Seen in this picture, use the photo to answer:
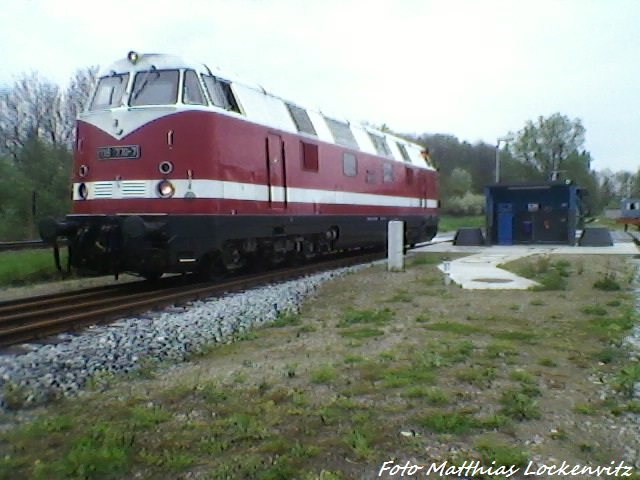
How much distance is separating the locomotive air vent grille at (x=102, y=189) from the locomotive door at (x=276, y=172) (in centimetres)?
328

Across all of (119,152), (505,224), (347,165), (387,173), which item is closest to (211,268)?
(119,152)

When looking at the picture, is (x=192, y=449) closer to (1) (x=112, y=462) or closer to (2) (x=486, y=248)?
(1) (x=112, y=462)

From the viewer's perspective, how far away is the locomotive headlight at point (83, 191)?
11.3 metres

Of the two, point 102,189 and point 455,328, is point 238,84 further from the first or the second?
point 455,328

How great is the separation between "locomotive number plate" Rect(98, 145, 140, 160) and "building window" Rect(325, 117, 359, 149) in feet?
22.3

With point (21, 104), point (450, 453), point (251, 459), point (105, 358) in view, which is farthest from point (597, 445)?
point (21, 104)

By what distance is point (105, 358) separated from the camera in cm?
621

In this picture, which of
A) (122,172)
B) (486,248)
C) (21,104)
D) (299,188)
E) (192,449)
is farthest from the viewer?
(21,104)

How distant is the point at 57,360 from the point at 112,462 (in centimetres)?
269

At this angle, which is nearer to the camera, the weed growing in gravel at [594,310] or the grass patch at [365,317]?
the grass patch at [365,317]

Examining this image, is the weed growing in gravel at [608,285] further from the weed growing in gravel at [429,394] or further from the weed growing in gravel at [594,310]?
the weed growing in gravel at [429,394]

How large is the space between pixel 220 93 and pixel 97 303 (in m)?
4.53

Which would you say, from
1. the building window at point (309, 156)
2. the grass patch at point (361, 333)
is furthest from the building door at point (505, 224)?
the grass patch at point (361, 333)

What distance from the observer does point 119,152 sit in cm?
1098
